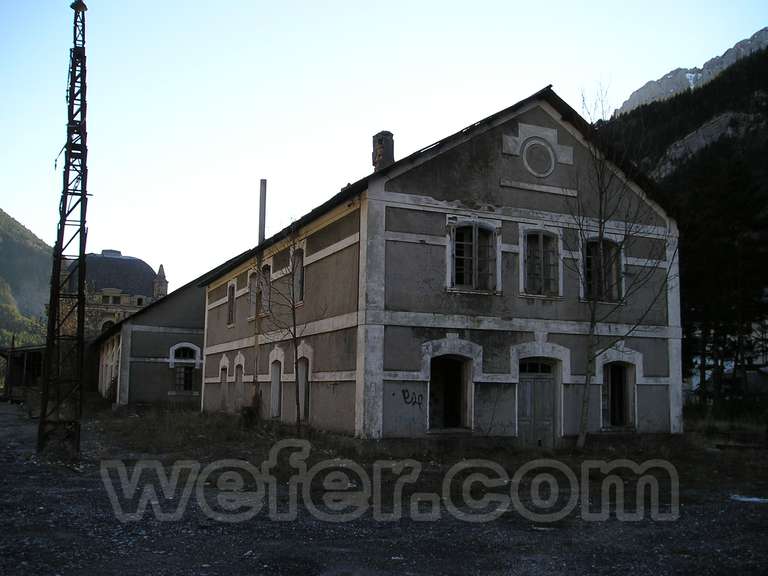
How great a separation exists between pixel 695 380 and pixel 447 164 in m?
45.7

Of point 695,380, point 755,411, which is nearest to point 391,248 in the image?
point 755,411

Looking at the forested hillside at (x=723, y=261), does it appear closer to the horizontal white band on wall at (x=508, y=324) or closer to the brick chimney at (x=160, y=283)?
the horizontal white band on wall at (x=508, y=324)

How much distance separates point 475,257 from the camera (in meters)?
16.3

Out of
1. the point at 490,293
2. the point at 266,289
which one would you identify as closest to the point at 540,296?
the point at 490,293

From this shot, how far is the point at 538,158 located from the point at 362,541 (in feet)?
38.4

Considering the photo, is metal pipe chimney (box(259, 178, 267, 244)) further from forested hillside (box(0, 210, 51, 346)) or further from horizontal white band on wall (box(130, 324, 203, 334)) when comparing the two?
forested hillside (box(0, 210, 51, 346))

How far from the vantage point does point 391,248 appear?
15.5m

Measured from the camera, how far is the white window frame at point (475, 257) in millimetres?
15953

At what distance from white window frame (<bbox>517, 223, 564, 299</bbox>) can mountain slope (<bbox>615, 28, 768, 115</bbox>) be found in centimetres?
12309

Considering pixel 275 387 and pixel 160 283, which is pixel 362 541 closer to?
pixel 275 387

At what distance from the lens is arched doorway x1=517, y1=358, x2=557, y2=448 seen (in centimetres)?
1650

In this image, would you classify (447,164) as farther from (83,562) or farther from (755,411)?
(755,411)

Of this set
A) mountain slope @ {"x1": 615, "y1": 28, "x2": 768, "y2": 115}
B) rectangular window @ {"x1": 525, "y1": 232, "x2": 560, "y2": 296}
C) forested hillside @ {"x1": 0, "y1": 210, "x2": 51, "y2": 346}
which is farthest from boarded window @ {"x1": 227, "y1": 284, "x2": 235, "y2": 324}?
forested hillside @ {"x1": 0, "y1": 210, "x2": 51, "y2": 346}

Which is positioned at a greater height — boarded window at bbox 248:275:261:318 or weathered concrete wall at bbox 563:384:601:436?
boarded window at bbox 248:275:261:318
